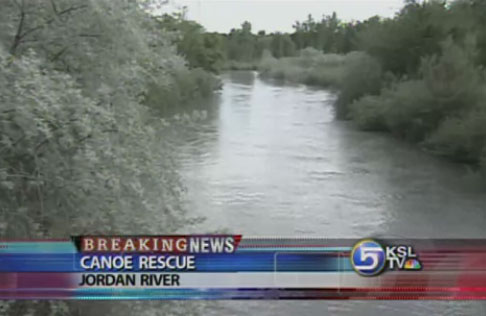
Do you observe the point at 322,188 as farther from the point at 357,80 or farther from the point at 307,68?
the point at 307,68

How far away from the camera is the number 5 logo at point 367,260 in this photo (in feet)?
12.5

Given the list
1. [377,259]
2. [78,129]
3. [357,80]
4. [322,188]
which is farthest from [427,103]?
[78,129]

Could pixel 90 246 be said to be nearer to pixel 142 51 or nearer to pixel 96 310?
pixel 96 310

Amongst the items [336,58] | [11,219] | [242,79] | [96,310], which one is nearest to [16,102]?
[11,219]

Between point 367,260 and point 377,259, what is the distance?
0.20ft

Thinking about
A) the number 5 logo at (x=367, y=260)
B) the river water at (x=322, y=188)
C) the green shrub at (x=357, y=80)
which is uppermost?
the green shrub at (x=357, y=80)

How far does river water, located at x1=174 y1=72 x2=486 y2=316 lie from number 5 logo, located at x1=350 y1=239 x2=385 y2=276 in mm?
2174

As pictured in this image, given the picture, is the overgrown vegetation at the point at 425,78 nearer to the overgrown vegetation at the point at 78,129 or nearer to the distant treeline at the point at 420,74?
the distant treeline at the point at 420,74

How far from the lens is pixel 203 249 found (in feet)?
12.1

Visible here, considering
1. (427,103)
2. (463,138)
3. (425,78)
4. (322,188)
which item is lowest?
(322,188)

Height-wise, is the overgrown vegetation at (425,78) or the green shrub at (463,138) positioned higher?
the overgrown vegetation at (425,78)

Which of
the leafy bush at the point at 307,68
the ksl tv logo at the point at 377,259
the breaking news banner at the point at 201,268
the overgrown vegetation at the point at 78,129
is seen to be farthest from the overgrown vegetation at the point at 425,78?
the overgrown vegetation at the point at 78,129

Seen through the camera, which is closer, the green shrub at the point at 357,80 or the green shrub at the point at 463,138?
the green shrub at the point at 463,138

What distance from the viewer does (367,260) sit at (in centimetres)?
382
